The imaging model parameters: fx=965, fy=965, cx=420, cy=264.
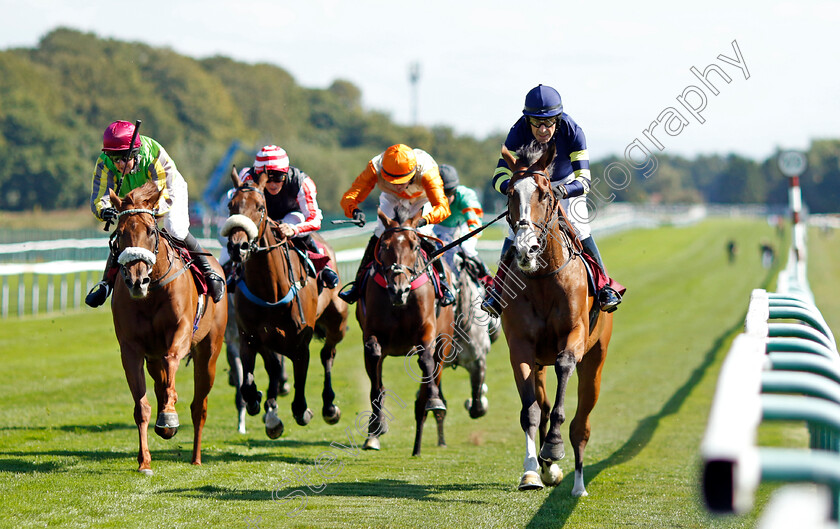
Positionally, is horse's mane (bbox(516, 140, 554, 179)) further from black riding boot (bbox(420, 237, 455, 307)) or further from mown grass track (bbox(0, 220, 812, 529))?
mown grass track (bbox(0, 220, 812, 529))

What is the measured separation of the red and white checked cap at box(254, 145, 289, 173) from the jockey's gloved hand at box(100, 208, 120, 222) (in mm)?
1507

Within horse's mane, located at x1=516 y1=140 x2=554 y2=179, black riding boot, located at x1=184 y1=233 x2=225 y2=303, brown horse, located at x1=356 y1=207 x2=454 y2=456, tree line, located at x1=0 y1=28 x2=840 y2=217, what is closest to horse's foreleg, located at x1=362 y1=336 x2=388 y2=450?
brown horse, located at x1=356 y1=207 x2=454 y2=456

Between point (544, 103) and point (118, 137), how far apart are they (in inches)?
111

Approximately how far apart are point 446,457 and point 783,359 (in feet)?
17.3

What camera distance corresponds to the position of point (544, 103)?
622 cm

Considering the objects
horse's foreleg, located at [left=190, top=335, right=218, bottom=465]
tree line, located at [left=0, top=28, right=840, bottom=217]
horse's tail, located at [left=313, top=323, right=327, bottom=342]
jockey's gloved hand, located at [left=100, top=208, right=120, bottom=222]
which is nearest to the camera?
jockey's gloved hand, located at [left=100, top=208, right=120, bottom=222]

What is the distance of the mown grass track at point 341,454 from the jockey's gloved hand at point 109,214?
1663 millimetres

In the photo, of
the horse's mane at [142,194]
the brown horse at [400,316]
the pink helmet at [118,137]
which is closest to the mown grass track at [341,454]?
the brown horse at [400,316]

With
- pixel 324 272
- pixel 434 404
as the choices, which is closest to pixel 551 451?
pixel 434 404

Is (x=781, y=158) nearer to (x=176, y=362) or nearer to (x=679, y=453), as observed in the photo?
(x=679, y=453)

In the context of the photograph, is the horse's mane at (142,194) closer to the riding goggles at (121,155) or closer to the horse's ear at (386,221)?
the riding goggles at (121,155)

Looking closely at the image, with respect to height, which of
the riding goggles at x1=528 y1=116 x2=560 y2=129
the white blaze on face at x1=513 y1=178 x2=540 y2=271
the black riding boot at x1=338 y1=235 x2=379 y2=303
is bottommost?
the black riding boot at x1=338 y1=235 x2=379 y2=303

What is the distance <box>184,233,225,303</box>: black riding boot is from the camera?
276 inches

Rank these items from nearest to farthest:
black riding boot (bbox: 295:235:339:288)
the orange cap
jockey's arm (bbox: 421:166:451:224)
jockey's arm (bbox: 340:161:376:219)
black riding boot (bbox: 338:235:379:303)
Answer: jockey's arm (bbox: 421:166:451:224) < the orange cap < black riding boot (bbox: 338:235:379:303) < jockey's arm (bbox: 340:161:376:219) < black riding boot (bbox: 295:235:339:288)
